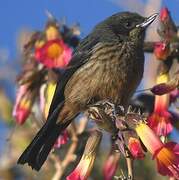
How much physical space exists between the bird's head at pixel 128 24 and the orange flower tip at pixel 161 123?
25.3 inches

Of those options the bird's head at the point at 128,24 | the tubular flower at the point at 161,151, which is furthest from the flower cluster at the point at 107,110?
the bird's head at the point at 128,24

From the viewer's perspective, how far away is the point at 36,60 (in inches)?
144

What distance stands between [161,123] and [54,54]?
0.73 metres

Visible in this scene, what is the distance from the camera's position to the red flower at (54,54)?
353 cm

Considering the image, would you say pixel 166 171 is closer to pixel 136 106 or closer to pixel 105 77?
pixel 136 106

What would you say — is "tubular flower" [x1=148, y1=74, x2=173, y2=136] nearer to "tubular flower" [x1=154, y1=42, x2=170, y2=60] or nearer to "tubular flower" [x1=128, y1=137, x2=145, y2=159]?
"tubular flower" [x1=154, y1=42, x2=170, y2=60]

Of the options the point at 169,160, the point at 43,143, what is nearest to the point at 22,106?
the point at 43,143

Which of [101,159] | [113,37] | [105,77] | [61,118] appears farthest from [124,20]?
[101,159]

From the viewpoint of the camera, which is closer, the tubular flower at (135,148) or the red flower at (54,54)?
the tubular flower at (135,148)

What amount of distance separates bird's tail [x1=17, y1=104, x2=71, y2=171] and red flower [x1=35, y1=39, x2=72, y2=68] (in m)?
0.27

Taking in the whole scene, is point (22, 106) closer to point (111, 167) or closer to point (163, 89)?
point (111, 167)

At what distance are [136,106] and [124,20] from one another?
60 cm

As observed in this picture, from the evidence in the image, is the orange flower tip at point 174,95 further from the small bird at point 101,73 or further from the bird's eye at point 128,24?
the bird's eye at point 128,24

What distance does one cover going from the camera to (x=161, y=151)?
2.69 meters
